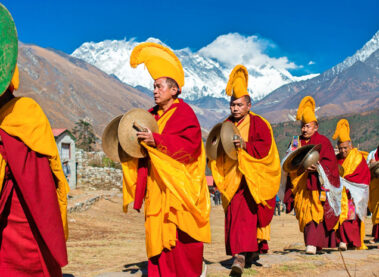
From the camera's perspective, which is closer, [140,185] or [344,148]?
[140,185]

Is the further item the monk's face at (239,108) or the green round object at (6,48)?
the monk's face at (239,108)

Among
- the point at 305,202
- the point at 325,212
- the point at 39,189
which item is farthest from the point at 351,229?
the point at 39,189

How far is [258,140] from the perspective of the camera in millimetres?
7055

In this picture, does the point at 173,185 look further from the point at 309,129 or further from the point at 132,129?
the point at 309,129

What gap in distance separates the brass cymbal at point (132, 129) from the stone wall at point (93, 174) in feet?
99.3

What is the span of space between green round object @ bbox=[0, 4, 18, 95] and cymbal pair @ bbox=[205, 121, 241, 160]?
11.1 feet

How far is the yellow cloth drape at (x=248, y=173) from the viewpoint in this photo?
22.3ft

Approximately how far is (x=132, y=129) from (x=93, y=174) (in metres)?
31.0

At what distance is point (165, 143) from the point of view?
5.29 metres

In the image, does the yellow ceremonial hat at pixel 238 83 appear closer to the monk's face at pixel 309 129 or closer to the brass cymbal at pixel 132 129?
the monk's face at pixel 309 129

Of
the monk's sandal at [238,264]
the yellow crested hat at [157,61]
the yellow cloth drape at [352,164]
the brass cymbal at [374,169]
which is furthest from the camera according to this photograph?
the brass cymbal at [374,169]

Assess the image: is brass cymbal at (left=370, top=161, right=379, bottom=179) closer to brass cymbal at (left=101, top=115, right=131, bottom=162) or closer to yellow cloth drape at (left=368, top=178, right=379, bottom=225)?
yellow cloth drape at (left=368, top=178, right=379, bottom=225)

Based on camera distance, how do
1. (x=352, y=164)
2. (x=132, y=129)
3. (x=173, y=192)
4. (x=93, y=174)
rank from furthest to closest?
(x=93, y=174)
(x=352, y=164)
(x=132, y=129)
(x=173, y=192)

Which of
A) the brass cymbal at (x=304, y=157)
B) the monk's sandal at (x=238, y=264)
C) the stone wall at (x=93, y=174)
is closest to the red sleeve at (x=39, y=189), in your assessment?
the monk's sandal at (x=238, y=264)
